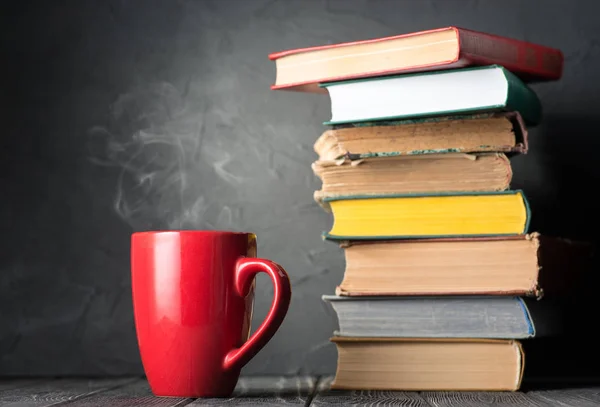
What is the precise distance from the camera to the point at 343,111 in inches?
36.1

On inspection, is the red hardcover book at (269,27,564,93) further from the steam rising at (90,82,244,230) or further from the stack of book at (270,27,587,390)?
the steam rising at (90,82,244,230)

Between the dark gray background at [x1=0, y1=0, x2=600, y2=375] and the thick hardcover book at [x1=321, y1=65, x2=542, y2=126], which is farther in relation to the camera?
the dark gray background at [x1=0, y1=0, x2=600, y2=375]

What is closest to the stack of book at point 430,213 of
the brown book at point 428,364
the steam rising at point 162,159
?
the brown book at point 428,364

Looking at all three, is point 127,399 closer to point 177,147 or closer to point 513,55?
point 177,147

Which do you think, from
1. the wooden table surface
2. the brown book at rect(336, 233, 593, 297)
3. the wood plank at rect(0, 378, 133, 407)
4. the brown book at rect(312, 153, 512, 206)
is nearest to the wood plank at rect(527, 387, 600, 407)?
the wooden table surface

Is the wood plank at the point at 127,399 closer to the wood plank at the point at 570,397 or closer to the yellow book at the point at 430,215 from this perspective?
the yellow book at the point at 430,215

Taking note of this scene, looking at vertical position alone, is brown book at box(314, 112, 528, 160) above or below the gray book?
above

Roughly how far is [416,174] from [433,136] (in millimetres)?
49

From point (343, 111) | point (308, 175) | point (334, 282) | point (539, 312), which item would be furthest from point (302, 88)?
point (539, 312)

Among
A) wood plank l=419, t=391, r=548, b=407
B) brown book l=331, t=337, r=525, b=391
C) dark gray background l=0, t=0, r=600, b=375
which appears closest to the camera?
wood plank l=419, t=391, r=548, b=407

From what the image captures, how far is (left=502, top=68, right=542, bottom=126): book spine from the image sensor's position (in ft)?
2.84

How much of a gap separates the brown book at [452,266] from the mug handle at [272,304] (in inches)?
5.6

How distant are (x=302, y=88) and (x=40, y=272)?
0.50 m

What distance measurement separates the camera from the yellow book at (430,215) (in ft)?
2.84
